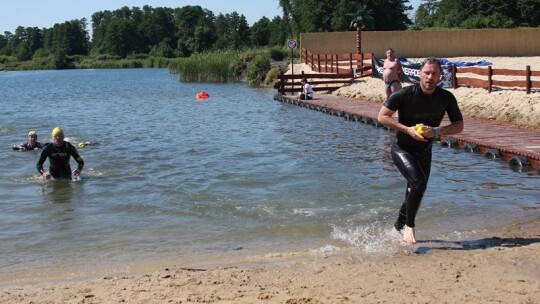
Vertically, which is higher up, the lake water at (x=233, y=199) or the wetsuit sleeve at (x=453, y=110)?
the wetsuit sleeve at (x=453, y=110)

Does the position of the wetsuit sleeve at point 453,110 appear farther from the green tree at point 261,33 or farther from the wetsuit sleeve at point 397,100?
the green tree at point 261,33

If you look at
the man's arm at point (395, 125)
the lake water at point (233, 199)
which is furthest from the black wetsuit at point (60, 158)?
the man's arm at point (395, 125)

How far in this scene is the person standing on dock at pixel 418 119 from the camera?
20.8 feet

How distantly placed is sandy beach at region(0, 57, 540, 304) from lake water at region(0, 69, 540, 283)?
378 millimetres

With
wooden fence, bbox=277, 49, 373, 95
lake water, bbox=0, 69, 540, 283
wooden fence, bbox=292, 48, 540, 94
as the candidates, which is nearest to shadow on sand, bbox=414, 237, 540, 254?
lake water, bbox=0, 69, 540, 283

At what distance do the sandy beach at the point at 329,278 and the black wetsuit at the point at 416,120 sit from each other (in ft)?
2.28

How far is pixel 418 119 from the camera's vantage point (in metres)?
6.55

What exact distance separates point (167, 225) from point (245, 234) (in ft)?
4.17

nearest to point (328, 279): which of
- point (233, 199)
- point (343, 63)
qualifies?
point (233, 199)

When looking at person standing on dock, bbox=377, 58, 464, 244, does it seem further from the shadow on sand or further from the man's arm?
the shadow on sand

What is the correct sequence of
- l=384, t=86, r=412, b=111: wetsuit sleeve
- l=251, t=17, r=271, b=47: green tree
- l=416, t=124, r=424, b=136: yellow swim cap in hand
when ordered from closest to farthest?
l=416, t=124, r=424, b=136: yellow swim cap in hand < l=384, t=86, r=412, b=111: wetsuit sleeve < l=251, t=17, r=271, b=47: green tree

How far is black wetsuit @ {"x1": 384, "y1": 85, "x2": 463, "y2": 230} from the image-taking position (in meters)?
6.47

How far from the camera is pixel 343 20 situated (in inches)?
2970

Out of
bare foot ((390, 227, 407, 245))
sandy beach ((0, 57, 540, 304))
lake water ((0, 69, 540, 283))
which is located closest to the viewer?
sandy beach ((0, 57, 540, 304))
